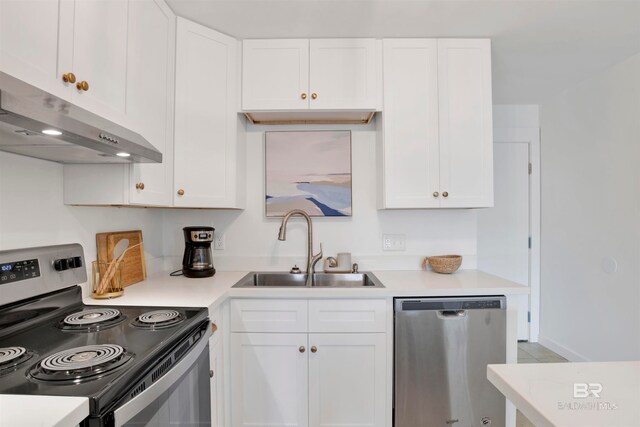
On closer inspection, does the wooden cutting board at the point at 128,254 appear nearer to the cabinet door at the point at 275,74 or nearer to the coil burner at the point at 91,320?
the coil burner at the point at 91,320

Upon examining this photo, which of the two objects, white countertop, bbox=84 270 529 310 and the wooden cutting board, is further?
the wooden cutting board

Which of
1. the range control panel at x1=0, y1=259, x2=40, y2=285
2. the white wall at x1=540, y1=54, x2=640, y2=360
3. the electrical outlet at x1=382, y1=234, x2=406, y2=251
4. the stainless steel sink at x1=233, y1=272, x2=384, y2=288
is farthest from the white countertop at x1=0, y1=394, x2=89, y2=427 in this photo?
the white wall at x1=540, y1=54, x2=640, y2=360

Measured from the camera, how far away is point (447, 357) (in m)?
1.67

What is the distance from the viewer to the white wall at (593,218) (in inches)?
89.9

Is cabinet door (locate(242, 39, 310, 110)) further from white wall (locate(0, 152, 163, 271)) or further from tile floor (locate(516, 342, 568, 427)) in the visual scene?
tile floor (locate(516, 342, 568, 427))

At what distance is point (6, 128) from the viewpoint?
0.84 metres

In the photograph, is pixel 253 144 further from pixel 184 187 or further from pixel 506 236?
pixel 506 236

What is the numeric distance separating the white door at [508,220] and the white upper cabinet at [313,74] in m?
1.89

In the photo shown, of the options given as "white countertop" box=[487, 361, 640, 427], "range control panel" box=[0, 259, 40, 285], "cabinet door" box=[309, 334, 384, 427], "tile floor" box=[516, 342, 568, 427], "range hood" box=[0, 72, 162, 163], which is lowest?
"tile floor" box=[516, 342, 568, 427]

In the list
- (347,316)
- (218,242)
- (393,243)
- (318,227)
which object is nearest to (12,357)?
(347,316)

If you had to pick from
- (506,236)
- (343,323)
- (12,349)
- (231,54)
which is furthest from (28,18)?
(506,236)

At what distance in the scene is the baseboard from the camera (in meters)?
2.71

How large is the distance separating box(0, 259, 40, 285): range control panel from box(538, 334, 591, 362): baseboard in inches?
143

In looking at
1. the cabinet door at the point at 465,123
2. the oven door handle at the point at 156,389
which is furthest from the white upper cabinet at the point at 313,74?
the oven door handle at the point at 156,389
